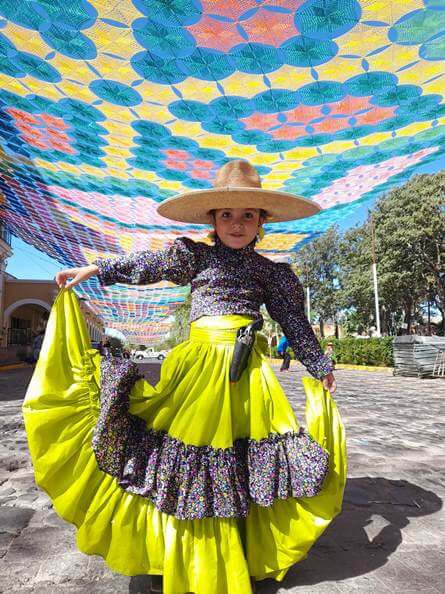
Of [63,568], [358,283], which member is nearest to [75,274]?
[63,568]

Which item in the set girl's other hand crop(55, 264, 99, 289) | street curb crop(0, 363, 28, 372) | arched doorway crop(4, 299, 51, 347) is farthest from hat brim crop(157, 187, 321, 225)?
arched doorway crop(4, 299, 51, 347)

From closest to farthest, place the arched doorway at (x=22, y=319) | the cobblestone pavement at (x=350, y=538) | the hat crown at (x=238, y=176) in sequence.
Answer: the cobblestone pavement at (x=350, y=538) → the hat crown at (x=238, y=176) → the arched doorway at (x=22, y=319)

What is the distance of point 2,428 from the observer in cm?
527

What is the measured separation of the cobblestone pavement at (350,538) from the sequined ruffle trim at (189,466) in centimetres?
44

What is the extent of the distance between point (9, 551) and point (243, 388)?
1341 mm

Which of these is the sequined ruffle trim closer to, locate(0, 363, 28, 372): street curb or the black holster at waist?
the black holster at waist

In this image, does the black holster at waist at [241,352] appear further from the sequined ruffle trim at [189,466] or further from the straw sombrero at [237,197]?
the straw sombrero at [237,197]

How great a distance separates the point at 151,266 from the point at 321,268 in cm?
4283

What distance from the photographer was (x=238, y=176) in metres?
2.07

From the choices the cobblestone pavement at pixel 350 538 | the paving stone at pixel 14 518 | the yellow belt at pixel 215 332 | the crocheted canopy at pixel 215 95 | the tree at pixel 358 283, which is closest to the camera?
the cobblestone pavement at pixel 350 538

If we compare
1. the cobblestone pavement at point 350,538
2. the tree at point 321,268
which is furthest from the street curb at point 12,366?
the tree at point 321,268

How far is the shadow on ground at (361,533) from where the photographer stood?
1908mm

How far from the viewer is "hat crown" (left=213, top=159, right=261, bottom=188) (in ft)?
6.77

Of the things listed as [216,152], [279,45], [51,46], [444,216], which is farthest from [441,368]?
[444,216]
